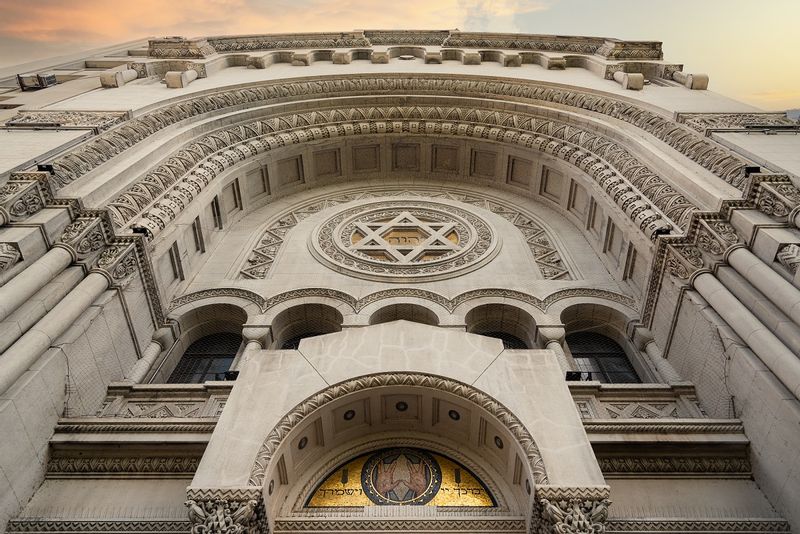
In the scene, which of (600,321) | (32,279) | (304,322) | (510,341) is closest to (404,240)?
(304,322)

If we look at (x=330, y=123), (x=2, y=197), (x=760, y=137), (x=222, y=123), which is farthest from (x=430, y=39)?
(x=2, y=197)

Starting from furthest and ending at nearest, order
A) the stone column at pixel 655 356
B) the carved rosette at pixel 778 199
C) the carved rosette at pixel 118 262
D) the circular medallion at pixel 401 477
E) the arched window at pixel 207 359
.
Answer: the arched window at pixel 207 359, the stone column at pixel 655 356, the carved rosette at pixel 118 262, the carved rosette at pixel 778 199, the circular medallion at pixel 401 477

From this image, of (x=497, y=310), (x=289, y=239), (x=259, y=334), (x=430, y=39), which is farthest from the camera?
(x=430, y=39)

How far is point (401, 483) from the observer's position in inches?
285

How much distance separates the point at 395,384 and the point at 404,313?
4.02 meters

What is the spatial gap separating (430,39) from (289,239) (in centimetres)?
1329

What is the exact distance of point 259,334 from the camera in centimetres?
1004

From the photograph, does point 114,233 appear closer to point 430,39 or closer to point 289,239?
point 289,239

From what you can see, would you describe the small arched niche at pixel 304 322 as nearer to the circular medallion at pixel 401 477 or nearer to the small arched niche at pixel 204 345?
the small arched niche at pixel 204 345

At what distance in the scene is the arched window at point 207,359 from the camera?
10.1 m

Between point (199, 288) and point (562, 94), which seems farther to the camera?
point (562, 94)

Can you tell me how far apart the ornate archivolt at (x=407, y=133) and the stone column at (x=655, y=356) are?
6.45 feet

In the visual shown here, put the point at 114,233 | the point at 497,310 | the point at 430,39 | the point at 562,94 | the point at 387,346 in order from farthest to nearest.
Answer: the point at 430,39, the point at 562,94, the point at 497,310, the point at 114,233, the point at 387,346

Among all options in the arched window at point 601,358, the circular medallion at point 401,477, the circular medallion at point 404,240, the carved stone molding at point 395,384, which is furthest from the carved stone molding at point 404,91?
the circular medallion at point 401,477
